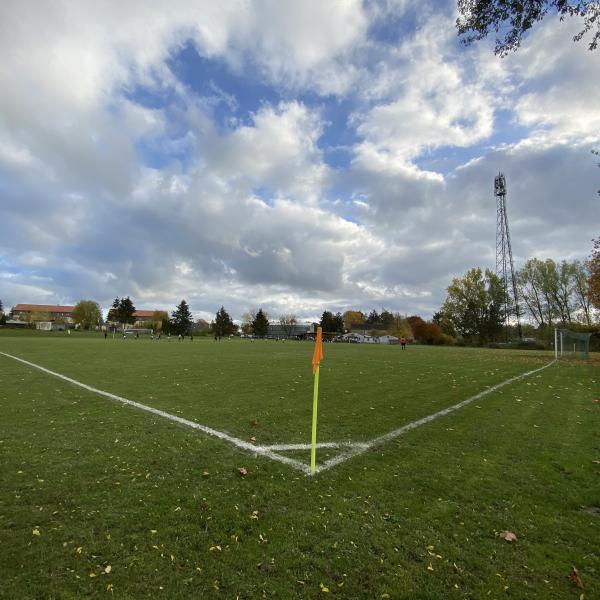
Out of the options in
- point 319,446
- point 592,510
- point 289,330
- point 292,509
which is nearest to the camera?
point 292,509

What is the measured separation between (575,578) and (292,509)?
2.49 metres

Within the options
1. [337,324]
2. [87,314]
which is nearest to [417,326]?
[337,324]

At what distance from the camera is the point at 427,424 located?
307 inches

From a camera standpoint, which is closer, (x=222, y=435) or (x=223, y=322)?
(x=222, y=435)

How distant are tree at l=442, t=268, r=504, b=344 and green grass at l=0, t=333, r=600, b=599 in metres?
70.5

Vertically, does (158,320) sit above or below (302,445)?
above

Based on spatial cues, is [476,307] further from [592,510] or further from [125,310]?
[125,310]

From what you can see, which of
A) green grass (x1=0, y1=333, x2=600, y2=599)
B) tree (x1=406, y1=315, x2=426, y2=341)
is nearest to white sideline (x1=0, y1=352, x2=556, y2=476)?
green grass (x1=0, y1=333, x2=600, y2=599)

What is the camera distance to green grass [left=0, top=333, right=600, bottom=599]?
2975 mm

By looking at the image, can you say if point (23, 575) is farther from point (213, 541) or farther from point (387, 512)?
point (387, 512)

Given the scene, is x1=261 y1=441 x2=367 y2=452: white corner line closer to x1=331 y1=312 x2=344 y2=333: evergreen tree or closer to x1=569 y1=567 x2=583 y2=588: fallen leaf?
x1=569 y1=567 x2=583 y2=588: fallen leaf

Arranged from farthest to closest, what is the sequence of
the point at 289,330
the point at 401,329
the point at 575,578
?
the point at 289,330 → the point at 401,329 → the point at 575,578

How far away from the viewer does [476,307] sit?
74.7 metres

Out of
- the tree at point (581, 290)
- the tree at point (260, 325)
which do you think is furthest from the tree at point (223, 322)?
the tree at point (581, 290)
